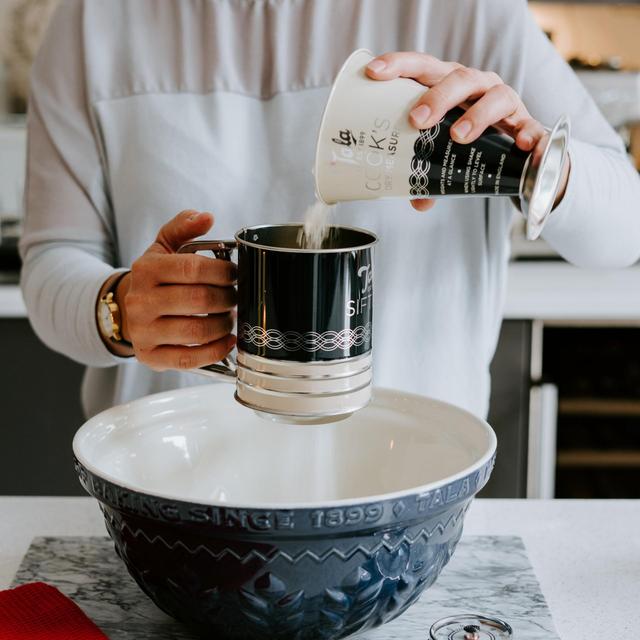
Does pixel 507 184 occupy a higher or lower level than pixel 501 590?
higher

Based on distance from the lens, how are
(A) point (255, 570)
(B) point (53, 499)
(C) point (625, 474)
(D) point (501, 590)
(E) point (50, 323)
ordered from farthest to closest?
1. (C) point (625, 474)
2. (E) point (50, 323)
3. (B) point (53, 499)
4. (D) point (501, 590)
5. (A) point (255, 570)

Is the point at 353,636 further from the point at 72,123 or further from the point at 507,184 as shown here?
the point at 72,123

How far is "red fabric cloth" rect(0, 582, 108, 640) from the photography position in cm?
67

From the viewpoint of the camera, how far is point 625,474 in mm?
2303

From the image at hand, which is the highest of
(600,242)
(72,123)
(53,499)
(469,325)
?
(72,123)

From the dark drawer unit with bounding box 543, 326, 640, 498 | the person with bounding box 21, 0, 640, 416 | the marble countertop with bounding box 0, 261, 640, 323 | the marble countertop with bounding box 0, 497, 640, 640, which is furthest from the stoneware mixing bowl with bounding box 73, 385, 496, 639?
the dark drawer unit with bounding box 543, 326, 640, 498

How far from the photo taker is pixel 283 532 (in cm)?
60

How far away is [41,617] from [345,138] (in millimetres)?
405

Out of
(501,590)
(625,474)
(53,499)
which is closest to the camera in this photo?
(501,590)

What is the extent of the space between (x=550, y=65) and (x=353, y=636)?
2.20 ft

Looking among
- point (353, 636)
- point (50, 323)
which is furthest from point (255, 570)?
point (50, 323)

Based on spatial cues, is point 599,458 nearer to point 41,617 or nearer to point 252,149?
point 252,149

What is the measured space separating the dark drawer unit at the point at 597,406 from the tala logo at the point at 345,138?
1525 millimetres

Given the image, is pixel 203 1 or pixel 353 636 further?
pixel 203 1
